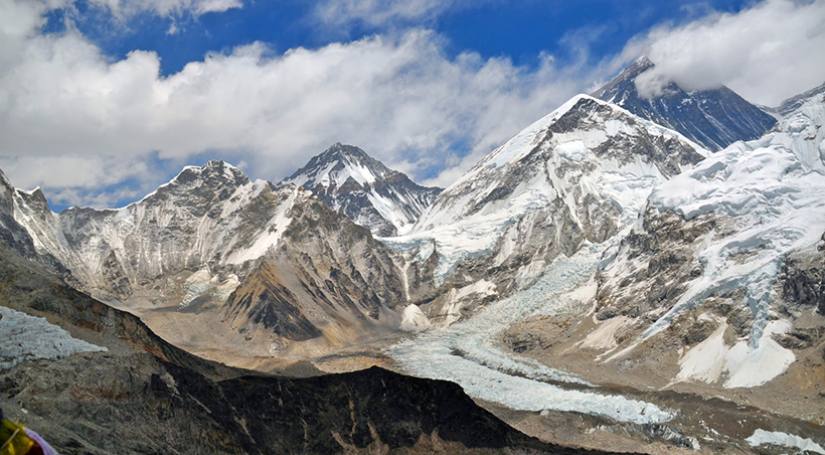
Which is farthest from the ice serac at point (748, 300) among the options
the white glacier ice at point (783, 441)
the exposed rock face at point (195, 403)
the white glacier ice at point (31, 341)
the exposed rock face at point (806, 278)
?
the white glacier ice at point (31, 341)

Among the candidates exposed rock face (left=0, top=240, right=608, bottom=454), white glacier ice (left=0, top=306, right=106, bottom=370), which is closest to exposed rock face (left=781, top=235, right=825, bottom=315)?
exposed rock face (left=0, top=240, right=608, bottom=454)

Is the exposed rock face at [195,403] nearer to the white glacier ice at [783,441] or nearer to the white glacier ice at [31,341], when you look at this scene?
the white glacier ice at [31,341]

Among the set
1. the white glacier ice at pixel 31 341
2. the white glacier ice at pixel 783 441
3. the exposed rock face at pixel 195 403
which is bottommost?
the white glacier ice at pixel 783 441

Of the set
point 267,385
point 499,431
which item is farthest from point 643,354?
point 267,385

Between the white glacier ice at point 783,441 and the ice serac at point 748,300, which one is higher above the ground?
the ice serac at point 748,300

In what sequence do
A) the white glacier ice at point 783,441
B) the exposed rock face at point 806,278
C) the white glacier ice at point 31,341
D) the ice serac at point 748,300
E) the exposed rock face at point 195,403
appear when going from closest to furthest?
the exposed rock face at point 195,403
the white glacier ice at point 31,341
the white glacier ice at point 783,441
the ice serac at point 748,300
the exposed rock face at point 806,278

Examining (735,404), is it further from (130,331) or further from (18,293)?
(18,293)

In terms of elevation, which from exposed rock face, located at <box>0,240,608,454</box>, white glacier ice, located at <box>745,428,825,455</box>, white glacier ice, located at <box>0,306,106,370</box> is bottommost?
white glacier ice, located at <box>745,428,825,455</box>

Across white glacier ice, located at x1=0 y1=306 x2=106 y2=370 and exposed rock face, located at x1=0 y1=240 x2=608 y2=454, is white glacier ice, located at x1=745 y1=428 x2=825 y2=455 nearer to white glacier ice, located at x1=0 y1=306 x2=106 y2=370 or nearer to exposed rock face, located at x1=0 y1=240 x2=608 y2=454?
exposed rock face, located at x1=0 y1=240 x2=608 y2=454
